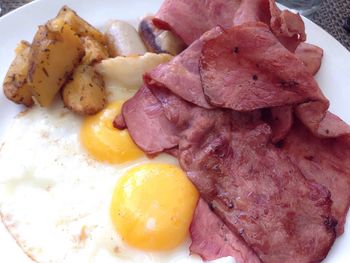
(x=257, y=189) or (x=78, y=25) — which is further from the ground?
(x=78, y=25)

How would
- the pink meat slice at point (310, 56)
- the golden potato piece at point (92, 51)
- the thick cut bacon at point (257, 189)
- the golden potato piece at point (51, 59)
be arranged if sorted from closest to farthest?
1. the thick cut bacon at point (257, 189)
2. the golden potato piece at point (51, 59)
3. the golden potato piece at point (92, 51)
4. the pink meat slice at point (310, 56)

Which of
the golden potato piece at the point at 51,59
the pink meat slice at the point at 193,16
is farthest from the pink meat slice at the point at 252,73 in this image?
the golden potato piece at the point at 51,59

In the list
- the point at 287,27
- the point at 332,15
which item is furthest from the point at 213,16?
the point at 332,15

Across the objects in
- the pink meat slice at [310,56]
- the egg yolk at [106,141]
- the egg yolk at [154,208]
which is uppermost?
the pink meat slice at [310,56]

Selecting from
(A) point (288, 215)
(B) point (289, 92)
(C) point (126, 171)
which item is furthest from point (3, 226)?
(B) point (289, 92)

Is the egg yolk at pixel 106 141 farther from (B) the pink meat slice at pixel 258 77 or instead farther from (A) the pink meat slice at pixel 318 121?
(A) the pink meat slice at pixel 318 121

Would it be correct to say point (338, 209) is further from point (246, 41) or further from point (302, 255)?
point (246, 41)

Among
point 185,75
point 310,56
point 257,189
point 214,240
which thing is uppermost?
point 185,75

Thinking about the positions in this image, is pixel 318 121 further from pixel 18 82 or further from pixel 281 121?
pixel 18 82
